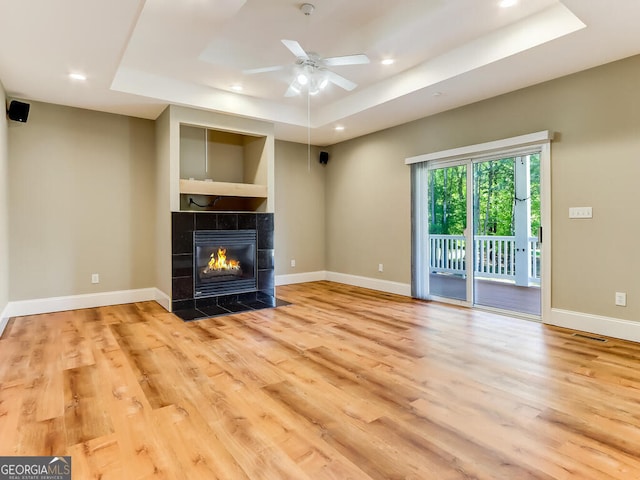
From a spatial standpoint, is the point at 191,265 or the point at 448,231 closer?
the point at 191,265

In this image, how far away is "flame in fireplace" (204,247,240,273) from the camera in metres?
4.99

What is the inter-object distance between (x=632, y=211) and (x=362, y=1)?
3188 mm

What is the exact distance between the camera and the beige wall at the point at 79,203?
4.39 meters

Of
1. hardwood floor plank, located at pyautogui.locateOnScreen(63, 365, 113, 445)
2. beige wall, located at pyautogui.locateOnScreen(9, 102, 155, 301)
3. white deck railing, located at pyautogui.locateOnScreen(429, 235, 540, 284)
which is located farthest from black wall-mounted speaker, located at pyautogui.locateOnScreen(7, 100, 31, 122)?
white deck railing, located at pyautogui.locateOnScreen(429, 235, 540, 284)

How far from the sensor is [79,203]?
475 cm

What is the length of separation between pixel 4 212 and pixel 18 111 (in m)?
1.22

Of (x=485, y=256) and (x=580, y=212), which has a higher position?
(x=580, y=212)

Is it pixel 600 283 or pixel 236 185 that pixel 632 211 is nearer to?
pixel 600 283

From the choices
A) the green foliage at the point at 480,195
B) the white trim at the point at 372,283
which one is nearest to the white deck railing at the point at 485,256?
the green foliage at the point at 480,195

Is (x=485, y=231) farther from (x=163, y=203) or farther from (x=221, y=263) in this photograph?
(x=163, y=203)

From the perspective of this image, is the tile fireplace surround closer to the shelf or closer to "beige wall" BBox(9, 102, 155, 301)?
the shelf

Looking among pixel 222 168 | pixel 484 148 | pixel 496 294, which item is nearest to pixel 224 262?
pixel 222 168

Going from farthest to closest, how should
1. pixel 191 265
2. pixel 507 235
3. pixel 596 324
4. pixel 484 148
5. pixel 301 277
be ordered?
pixel 301 277
pixel 507 235
pixel 191 265
pixel 484 148
pixel 596 324

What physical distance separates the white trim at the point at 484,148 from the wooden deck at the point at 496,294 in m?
1.78
